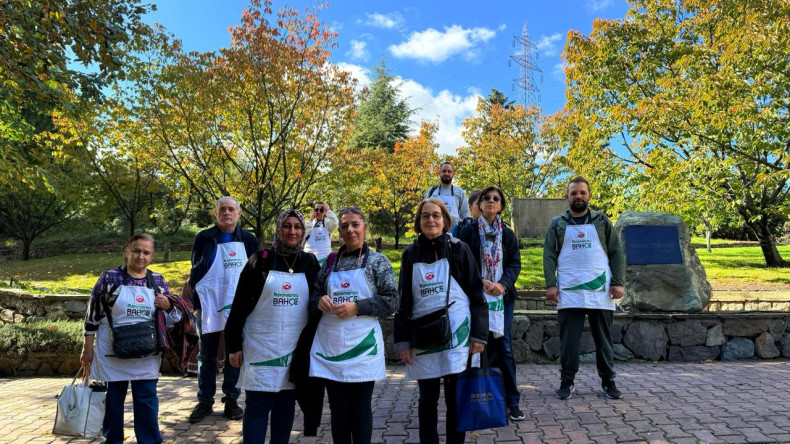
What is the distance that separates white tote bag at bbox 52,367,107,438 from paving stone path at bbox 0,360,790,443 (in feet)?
2.22

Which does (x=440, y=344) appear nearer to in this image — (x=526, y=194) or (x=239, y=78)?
(x=239, y=78)

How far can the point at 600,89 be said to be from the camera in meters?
15.7

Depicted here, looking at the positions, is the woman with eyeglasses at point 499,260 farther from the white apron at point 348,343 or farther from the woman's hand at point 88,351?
the woman's hand at point 88,351

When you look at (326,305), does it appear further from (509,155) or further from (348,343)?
(509,155)

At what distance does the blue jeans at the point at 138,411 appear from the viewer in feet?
11.0

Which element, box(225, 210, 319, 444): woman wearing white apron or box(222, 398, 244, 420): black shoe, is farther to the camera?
box(222, 398, 244, 420): black shoe

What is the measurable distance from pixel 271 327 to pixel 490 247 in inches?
77.7

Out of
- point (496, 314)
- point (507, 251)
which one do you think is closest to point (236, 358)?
point (496, 314)

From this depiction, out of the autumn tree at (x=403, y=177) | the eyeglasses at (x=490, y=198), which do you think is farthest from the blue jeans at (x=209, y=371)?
the autumn tree at (x=403, y=177)

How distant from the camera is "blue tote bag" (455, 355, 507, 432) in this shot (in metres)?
2.97

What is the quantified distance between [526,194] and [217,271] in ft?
67.4

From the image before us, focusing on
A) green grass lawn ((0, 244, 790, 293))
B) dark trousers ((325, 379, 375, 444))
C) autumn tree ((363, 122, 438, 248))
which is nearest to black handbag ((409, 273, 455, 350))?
dark trousers ((325, 379, 375, 444))

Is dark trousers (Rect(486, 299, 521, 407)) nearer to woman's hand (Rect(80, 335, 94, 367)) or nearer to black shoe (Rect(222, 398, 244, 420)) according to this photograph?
black shoe (Rect(222, 398, 244, 420))

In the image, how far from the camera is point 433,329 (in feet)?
9.89
